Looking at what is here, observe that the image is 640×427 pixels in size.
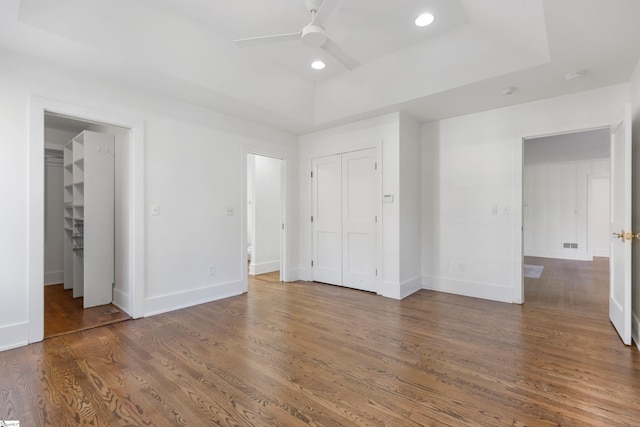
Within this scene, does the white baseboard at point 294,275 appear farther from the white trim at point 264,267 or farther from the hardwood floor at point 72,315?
the hardwood floor at point 72,315

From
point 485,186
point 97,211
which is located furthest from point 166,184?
point 485,186

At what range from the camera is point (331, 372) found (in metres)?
2.20

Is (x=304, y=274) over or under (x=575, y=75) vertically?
under

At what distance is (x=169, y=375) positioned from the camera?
2160mm

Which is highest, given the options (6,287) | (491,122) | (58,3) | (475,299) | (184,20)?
(184,20)

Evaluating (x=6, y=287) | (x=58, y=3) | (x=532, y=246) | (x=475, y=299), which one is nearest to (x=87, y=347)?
(x=6, y=287)

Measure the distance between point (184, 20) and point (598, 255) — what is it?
32.0 feet

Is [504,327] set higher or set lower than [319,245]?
lower

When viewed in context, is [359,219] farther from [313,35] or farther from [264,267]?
[313,35]

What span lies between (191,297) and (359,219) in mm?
2494

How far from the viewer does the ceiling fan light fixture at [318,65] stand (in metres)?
3.72

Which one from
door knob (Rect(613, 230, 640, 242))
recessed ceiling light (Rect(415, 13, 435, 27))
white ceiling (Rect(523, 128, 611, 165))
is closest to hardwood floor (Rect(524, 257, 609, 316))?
door knob (Rect(613, 230, 640, 242))

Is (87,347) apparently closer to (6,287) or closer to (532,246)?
(6,287)

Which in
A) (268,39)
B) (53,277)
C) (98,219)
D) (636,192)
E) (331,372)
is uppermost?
(268,39)
